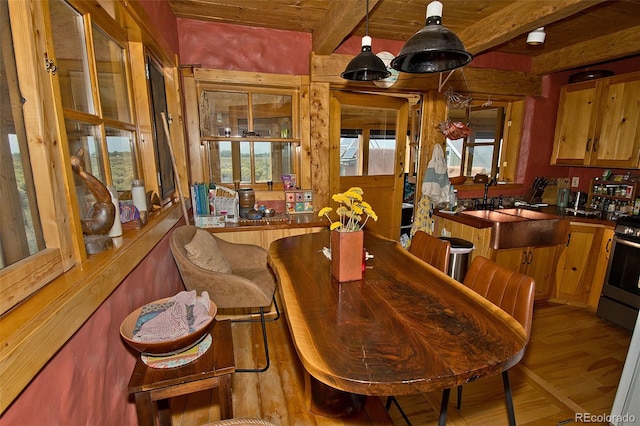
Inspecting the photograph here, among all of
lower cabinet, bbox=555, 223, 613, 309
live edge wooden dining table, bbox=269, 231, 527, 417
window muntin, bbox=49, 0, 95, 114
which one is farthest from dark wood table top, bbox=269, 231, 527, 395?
lower cabinet, bbox=555, 223, 613, 309

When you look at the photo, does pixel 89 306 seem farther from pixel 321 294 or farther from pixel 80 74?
pixel 80 74

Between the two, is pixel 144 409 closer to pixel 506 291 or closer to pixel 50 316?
pixel 50 316

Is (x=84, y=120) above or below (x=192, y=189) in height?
above

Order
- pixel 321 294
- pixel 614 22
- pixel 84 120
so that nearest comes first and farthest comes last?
pixel 84 120, pixel 321 294, pixel 614 22

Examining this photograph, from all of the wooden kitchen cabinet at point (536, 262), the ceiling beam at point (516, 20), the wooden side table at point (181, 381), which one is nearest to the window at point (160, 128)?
the wooden side table at point (181, 381)

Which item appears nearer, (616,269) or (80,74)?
(80,74)

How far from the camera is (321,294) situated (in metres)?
1.38

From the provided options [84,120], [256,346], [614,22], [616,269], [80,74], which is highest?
[614,22]

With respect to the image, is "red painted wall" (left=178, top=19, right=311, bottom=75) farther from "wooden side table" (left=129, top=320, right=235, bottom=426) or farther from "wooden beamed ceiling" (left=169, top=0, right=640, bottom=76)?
"wooden side table" (left=129, top=320, right=235, bottom=426)

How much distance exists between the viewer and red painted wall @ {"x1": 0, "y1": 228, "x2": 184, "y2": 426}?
0.75 m

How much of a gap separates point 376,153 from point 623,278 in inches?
101

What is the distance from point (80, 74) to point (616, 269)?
4081 mm

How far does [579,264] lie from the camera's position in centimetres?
300

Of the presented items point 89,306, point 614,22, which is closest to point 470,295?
point 89,306
